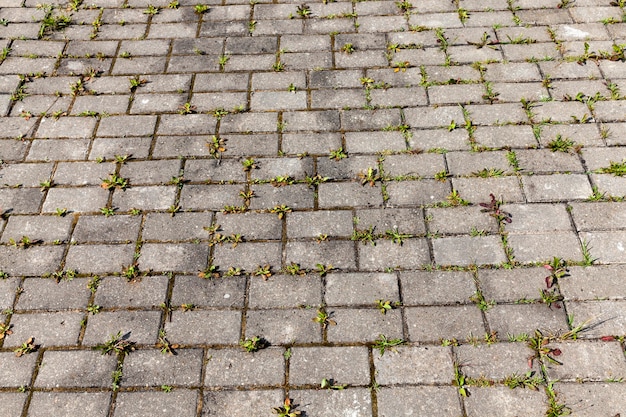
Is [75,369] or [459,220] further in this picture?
[459,220]

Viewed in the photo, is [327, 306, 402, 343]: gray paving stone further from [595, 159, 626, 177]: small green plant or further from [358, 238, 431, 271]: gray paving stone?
[595, 159, 626, 177]: small green plant

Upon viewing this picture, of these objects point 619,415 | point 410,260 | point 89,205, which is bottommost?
point 619,415

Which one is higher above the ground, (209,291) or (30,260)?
(30,260)

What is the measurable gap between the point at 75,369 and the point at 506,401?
2.28 meters

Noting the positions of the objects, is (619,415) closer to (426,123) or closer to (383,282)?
(383,282)

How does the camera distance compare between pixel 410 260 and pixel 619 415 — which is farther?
pixel 410 260

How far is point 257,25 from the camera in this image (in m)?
5.18

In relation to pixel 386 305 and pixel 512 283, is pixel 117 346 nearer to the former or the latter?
pixel 386 305

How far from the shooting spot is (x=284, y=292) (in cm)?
333

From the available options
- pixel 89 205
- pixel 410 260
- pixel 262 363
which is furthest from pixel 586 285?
pixel 89 205

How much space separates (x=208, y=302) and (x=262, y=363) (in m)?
0.51

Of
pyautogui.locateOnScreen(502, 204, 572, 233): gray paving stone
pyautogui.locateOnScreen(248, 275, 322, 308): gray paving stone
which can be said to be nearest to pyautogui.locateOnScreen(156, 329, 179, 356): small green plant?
pyautogui.locateOnScreen(248, 275, 322, 308): gray paving stone

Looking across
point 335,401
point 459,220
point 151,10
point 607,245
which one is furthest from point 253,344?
point 151,10

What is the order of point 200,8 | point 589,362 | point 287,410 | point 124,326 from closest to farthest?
point 287,410, point 589,362, point 124,326, point 200,8
